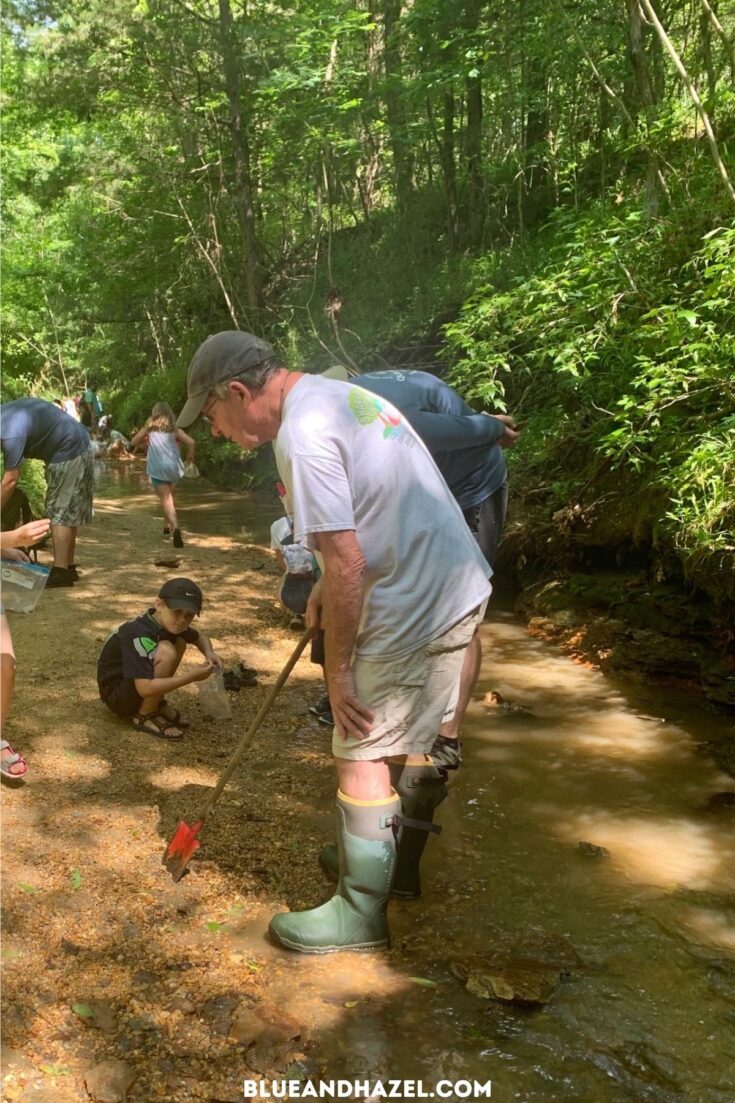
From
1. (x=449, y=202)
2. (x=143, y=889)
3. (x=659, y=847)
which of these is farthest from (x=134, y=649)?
(x=449, y=202)

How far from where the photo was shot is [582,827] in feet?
13.4

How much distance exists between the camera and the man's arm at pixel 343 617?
8.24 ft

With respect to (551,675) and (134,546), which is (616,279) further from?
(134,546)

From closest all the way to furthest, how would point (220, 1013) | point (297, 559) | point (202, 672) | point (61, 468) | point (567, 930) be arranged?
point (220, 1013) → point (567, 930) → point (202, 672) → point (297, 559) → point (61, 468)

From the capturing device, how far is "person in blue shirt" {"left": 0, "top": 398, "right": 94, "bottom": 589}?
7195 mm

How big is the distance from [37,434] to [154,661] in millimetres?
3426

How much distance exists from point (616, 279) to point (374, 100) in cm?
1008

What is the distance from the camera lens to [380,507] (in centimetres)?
263

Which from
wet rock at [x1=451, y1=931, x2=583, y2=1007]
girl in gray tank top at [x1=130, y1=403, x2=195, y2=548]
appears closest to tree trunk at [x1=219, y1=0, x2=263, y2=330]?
girl in gray tank top at [x1=130, y1=403, x2=195, y2=548]

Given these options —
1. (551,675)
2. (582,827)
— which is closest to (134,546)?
(551,675)

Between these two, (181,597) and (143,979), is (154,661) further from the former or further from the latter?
(143,979)

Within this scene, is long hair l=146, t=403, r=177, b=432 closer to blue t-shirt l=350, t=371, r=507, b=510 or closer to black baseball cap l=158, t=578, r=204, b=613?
black baseball cap l=158, t=578, r=204, b=613

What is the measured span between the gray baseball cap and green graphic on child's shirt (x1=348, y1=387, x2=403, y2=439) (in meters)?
0.30

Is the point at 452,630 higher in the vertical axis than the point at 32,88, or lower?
lower
